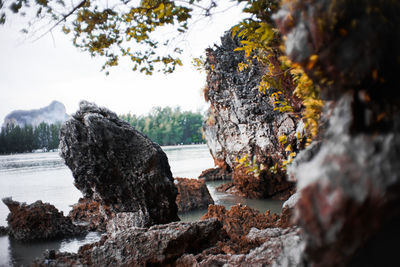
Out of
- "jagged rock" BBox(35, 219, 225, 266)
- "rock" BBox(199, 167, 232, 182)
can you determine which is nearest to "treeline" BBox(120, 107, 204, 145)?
"rock" BBox(199, 167, 232, 182)

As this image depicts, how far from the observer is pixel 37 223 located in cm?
701

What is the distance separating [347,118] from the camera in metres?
1.38

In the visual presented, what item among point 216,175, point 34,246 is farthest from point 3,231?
point 216,175

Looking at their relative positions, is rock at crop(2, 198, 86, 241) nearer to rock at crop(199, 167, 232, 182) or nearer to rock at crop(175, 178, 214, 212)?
rock at crop(175, 178, 214, 212)

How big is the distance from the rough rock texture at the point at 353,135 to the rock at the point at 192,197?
318 inches

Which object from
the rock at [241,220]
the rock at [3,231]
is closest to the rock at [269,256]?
the rock at [241,220]

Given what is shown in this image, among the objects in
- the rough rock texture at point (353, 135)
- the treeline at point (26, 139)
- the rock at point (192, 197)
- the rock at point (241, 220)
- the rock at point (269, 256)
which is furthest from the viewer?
the treeline at point (26, 139)

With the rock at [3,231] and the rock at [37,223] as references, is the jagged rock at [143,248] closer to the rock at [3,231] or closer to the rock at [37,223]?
the rock at [37,223]

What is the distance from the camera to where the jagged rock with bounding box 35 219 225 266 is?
344 centimetres

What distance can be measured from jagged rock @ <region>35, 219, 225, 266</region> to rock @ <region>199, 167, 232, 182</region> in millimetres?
12565

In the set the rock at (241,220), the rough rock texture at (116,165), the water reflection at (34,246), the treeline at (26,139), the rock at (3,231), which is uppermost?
the treeline at (26,139)

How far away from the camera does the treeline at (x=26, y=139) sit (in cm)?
4962

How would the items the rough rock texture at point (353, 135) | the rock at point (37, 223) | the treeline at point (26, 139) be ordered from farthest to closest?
the treeline at point (26, 139)
the rock at point (37, 223)
the rough rock texture at point (353, 135)

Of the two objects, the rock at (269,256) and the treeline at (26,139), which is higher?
the treeline at (26,139)
